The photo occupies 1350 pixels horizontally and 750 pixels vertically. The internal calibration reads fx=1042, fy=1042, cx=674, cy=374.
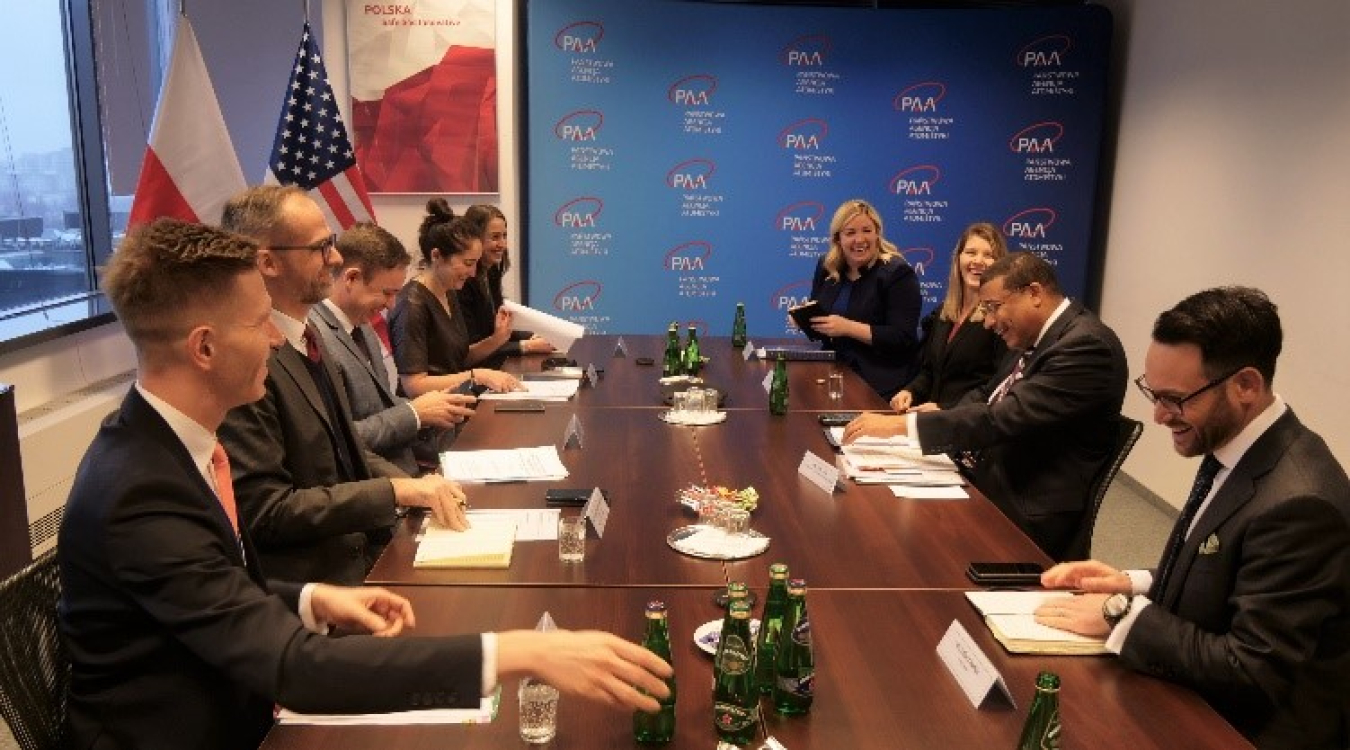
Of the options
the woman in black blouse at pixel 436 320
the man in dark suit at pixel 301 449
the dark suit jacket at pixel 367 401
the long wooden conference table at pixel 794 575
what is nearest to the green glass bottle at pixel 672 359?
the woman in black blouse at pixel 436 320

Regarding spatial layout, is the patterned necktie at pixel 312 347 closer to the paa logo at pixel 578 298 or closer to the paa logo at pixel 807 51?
the paa logo at pixel 578 298

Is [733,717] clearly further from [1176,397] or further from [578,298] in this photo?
[578,298]

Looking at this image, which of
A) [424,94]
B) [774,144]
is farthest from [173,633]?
[774,144]

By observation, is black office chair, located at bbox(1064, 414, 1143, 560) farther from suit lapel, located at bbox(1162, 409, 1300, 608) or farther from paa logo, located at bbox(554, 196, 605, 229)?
paa logo, located at bbox(554, 196, 605, 229)

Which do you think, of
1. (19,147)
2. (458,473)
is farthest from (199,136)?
→ (458,473)

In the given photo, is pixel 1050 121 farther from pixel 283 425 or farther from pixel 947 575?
pixel 283 425

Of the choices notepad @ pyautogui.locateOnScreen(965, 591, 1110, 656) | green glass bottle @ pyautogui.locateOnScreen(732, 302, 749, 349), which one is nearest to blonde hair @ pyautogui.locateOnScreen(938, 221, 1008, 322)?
green glass bottle @ pyautogui.locateOnScreen(732, 302, 749, 349)

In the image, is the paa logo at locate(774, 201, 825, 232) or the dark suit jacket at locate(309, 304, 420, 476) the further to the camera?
the paa logo at locate(774, 201, 825, 232)

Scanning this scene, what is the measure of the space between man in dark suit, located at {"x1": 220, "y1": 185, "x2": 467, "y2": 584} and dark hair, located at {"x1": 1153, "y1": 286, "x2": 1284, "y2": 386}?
5.18 feet

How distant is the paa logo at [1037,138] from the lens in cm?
629

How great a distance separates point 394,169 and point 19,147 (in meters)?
2.03

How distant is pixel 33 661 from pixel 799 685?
4.00 ft

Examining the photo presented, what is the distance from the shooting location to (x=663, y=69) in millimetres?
6148

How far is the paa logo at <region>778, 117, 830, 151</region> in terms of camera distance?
628 cm
